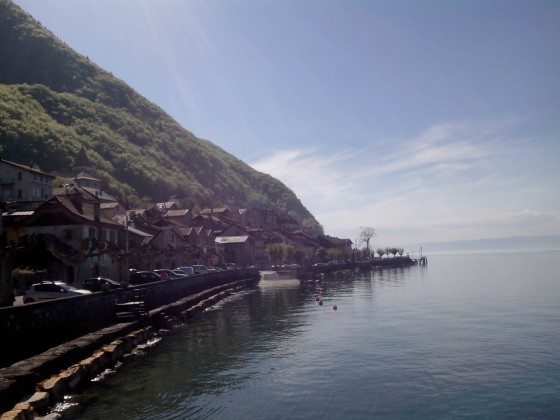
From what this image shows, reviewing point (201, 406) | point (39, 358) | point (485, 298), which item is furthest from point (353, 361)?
point (485, 298)

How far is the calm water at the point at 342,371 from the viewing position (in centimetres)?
1923

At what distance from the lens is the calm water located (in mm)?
19234

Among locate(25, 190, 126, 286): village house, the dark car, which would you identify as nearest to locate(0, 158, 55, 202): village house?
locate(25, 190, 126, 286): village house

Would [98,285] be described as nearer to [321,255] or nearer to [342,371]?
[342,371]

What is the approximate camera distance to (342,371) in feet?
82.0

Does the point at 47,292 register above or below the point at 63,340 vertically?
above

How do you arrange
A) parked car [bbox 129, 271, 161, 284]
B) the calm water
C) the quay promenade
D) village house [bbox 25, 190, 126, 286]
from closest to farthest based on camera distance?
1. the quay promenade
2. the calm water
3. village house [bbox 25, 190, 126, 286]
4. parked car [bbox 129, 271, 161, 284]

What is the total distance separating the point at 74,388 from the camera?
20.4 meters

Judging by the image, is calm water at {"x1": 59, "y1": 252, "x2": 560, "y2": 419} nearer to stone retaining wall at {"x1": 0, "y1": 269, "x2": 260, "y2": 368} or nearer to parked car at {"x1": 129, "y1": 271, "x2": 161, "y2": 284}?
stone retaining wall at {"x1": 0, "y1": 269, "x2": 260, "y2": 368}

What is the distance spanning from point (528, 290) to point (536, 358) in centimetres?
5131

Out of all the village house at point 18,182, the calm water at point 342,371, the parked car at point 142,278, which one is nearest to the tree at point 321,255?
the village house at point 18,182

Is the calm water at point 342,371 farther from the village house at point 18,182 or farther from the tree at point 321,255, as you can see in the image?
the tree at point 321,255

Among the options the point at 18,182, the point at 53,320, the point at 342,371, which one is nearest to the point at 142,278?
the point at 53,320

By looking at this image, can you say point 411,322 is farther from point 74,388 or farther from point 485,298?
point 74,388
